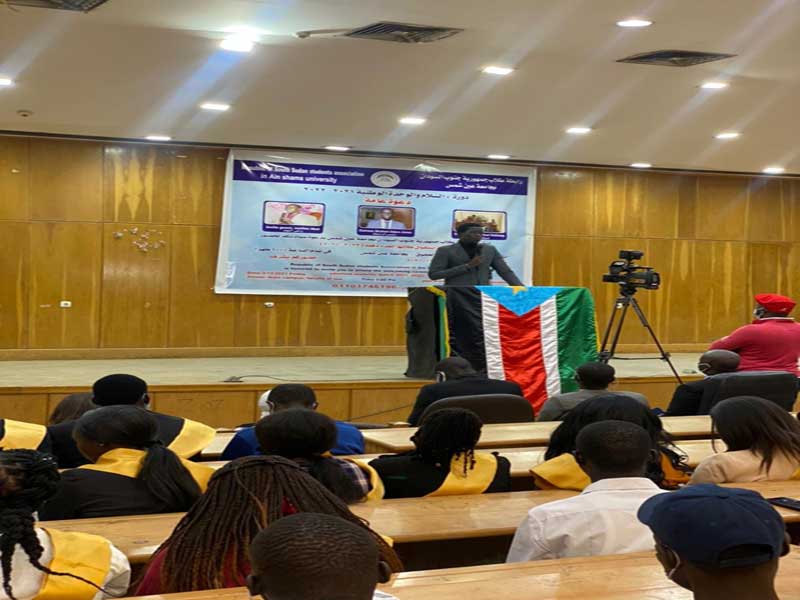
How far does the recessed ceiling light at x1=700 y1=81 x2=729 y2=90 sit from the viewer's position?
22.8 ft

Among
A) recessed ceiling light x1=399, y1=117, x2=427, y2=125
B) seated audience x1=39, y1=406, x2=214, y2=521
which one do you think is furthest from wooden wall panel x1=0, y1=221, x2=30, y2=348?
seated audience x1=39, y1=406, x2=214, y2=521

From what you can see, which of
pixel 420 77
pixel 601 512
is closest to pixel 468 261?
pixel 420 77

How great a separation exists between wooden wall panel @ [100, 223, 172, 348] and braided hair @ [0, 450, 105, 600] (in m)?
8.02

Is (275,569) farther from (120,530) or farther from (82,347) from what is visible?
(82,347)

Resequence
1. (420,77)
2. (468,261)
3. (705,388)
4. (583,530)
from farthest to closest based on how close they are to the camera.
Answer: (468,261) → (420,77) → (705,388) → (583,530)

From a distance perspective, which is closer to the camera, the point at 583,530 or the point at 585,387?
the point at 583,530

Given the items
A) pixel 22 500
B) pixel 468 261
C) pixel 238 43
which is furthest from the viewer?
pixel 468 261

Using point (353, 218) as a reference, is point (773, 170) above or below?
above

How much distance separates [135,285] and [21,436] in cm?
665

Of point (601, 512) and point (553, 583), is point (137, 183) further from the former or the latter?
point (553, 583)

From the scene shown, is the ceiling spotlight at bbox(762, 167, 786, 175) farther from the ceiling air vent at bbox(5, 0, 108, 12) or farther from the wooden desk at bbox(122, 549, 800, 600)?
the wooden desk at bbox(122, 549, 800, 600)

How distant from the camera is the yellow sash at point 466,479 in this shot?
3.15 m

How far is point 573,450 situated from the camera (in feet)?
11.0

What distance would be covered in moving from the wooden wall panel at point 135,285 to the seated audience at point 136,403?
5.98 metres
